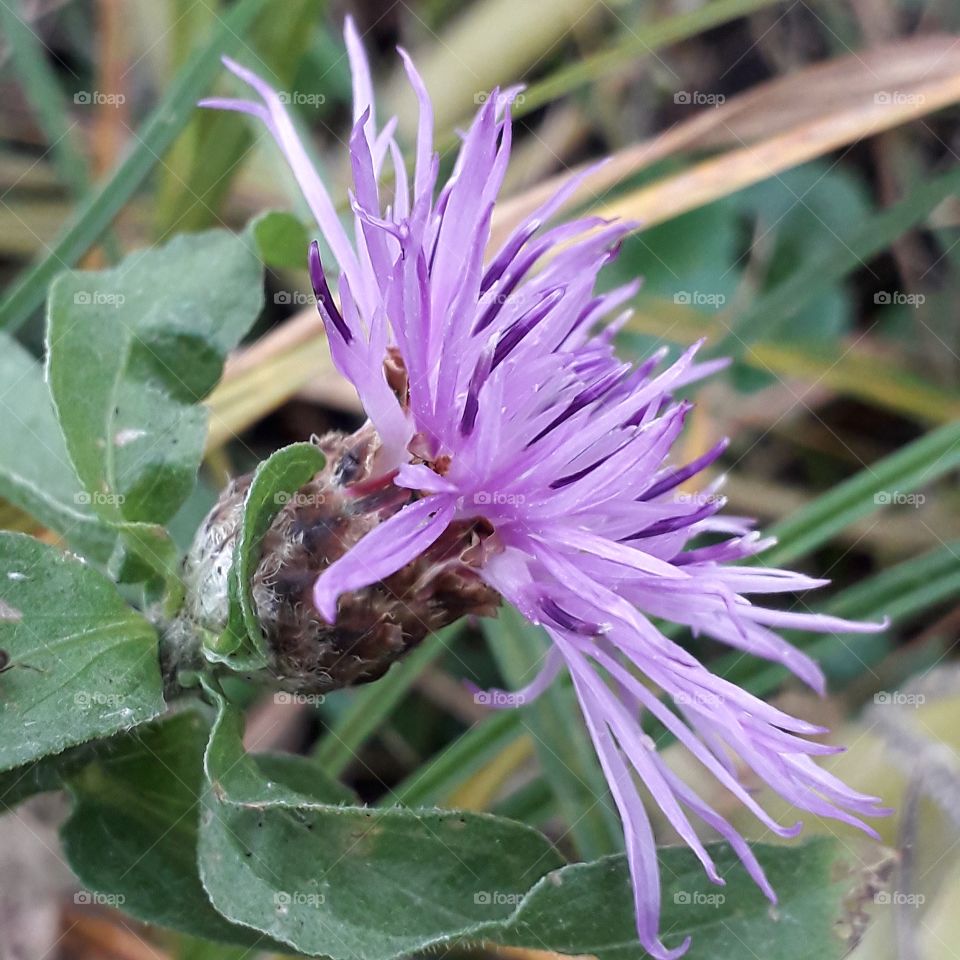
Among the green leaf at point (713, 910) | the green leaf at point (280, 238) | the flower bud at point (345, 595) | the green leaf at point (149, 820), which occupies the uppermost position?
the green leaf at point (280, 238)

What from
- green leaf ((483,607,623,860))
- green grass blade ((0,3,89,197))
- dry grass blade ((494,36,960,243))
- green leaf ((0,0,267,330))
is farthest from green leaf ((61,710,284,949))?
green grass blade ((0,3,89,197))

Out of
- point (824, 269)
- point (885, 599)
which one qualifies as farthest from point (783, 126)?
point (885, 599)

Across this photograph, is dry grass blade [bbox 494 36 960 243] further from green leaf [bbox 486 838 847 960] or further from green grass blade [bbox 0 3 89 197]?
green leaf [bbox 486 838 847 960]

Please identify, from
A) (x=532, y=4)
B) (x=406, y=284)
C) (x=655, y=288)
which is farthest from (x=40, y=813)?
(x=532, y=4)

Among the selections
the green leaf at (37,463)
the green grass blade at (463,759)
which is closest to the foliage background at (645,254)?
the green grass blade at (463,759)

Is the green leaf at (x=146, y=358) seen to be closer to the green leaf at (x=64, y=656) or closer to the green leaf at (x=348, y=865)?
the green leaf at (x=64, y=656)

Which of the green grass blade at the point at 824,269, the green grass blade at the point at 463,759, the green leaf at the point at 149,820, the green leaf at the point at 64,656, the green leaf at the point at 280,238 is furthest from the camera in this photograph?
the green grass blade at the point at 824,269

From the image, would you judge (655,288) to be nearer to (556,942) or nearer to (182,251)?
(182,251)
